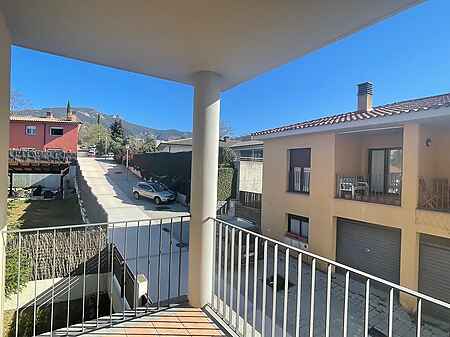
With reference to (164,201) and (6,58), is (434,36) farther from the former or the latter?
(164,201)

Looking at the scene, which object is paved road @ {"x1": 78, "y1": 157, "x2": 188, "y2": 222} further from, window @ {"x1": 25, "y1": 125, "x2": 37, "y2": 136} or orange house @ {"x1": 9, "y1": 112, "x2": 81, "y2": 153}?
window @ {"x1": 25, "y1": 125, "x2": 37, "y2": 136}

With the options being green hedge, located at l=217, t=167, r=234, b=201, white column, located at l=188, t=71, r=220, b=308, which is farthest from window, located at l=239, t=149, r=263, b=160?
white column, located at l=188, t=71, r=220, b=308

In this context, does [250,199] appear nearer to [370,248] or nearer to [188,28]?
[370,248]

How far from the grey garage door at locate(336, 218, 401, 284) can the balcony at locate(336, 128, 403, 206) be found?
2.67ft

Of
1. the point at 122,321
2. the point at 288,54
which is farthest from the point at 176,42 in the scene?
the point at 122,321

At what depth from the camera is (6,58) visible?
76.4 inches

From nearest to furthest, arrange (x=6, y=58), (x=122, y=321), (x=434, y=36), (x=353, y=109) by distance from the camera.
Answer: (x=6, y=58), (x=122, y=321), (x=434, y=36), (x=353, y=109)

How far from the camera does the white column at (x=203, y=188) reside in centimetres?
257

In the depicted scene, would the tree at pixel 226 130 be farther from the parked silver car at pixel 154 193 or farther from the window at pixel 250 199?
the window at pixel 250 199

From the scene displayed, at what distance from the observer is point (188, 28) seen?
1790mm

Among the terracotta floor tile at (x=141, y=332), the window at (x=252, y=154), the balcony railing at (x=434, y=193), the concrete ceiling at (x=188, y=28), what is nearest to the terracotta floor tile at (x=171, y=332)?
the terracotta floor tile at (x=141, y=332)

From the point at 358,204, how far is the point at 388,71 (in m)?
7.45

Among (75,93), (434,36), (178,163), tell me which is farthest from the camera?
(75,93)

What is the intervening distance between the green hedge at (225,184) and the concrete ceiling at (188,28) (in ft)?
37.2
